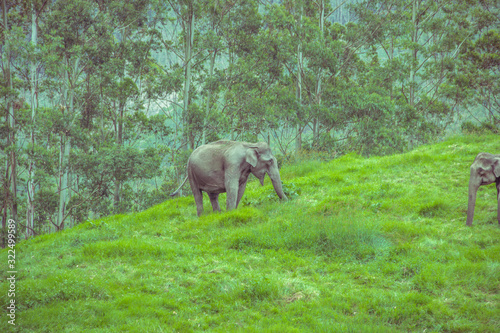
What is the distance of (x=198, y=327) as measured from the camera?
5.03 meters

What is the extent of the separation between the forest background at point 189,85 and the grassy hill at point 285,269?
32.2 ft

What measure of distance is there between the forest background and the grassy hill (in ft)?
32.2

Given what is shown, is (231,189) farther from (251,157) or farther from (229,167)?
(251,157)

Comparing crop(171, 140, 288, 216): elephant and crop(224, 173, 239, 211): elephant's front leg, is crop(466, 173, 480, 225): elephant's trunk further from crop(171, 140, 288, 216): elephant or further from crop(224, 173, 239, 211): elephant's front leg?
crop(224, 173, 239, 211): elephant's front leg

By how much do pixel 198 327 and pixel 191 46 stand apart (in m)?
20.8

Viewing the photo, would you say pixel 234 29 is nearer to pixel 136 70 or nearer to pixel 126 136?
pixel 136 70

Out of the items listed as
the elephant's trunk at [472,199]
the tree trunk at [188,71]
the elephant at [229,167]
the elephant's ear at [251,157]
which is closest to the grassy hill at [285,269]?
the elephant's trunk at [472,199]

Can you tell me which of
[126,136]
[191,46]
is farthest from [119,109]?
[191,46]

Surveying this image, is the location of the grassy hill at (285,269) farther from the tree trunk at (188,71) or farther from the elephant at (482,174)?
the tree trunk at (188,71)

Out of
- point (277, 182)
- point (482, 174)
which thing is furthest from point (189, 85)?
point (482, 174)

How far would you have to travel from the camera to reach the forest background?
20188 millimetres

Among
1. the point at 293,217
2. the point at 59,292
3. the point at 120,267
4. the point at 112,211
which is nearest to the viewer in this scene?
the point at 59,292

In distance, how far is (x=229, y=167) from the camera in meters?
9.88

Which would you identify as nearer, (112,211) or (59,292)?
(59,292)
